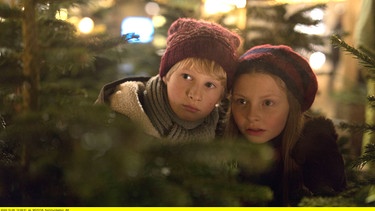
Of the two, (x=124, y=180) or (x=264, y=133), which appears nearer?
(x=124, y=180)

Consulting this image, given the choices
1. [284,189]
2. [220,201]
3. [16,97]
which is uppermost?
[16,97]

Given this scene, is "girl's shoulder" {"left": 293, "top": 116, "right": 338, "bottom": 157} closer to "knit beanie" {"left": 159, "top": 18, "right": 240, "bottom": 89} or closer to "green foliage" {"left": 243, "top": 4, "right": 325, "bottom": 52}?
"knit beanie" {"left": 159, "top": 18, "right": 240, "bottom": 89}

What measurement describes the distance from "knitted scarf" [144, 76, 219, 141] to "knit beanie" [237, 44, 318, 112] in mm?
162

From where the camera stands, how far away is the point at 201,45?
911mm

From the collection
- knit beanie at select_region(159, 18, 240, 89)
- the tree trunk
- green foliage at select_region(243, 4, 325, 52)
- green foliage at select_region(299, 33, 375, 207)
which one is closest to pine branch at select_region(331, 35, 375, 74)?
green foliage at select_region(299, 33, 375, 207)

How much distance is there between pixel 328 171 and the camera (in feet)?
3.17

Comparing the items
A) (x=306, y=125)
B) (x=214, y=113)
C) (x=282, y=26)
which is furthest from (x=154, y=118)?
(x=282, y=26)

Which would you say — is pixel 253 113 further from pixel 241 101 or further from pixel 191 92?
pixel 191 92

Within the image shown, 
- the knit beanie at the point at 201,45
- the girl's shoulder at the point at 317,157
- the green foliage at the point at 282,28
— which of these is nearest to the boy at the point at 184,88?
the knit beanie at the point at 201,45

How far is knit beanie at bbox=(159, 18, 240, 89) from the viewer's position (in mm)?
912

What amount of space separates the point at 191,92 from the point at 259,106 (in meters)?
0.16

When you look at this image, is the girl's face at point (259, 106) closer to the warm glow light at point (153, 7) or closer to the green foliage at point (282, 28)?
the green foliage at point (282, 28)

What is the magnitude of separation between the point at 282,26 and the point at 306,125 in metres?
0.62

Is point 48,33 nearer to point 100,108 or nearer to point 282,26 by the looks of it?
point 100,108
